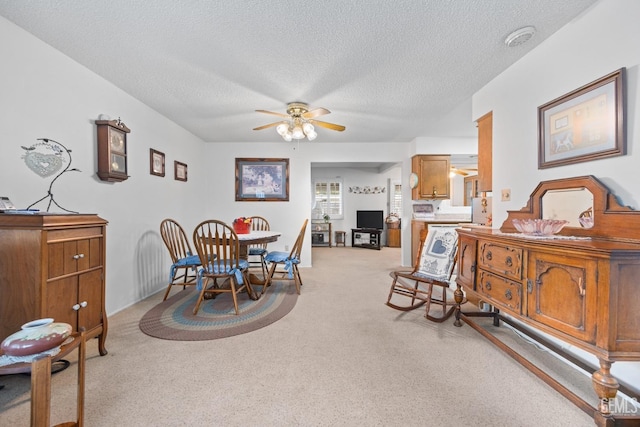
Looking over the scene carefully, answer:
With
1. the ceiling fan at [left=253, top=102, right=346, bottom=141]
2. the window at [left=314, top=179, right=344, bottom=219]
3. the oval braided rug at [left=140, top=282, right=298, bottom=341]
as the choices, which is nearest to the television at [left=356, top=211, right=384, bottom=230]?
the window at [left=314, top=179, right=344, bottom=219]

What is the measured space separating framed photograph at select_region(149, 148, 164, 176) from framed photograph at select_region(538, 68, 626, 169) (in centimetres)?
413

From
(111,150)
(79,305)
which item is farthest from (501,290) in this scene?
(111,150)

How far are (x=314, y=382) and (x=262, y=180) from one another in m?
3.93

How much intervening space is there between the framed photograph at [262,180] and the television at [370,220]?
3.29 meters

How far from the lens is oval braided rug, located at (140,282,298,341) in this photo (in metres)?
2.25

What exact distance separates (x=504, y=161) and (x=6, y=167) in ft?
13.0

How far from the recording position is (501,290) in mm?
1764

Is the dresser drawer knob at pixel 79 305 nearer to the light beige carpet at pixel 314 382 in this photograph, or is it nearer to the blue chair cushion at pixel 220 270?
the light beige carpet at pixel 314 382

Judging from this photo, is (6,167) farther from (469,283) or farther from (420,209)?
(420,209)

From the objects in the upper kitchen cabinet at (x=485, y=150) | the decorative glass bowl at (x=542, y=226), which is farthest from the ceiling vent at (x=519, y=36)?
the decorative glass bowl at (x=542, y=226)

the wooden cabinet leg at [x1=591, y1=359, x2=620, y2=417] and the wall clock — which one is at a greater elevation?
the wall clock

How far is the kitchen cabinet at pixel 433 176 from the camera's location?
4.76 meters

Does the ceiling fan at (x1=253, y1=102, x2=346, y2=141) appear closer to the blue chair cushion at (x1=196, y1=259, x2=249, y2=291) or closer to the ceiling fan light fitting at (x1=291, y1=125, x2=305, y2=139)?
the ceiling fan light fitting at (x1=291, y1=125, x2=305, y2=139)

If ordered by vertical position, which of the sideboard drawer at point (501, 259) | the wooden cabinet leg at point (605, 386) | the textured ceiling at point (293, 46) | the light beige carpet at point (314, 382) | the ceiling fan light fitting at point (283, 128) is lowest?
the light beige carpet at point (314, 382)
